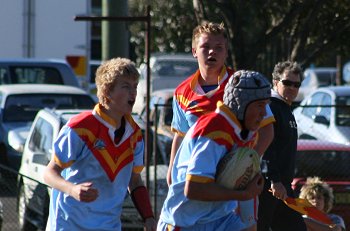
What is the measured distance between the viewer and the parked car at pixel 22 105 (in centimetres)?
1625

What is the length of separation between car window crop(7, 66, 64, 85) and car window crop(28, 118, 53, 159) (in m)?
5.49

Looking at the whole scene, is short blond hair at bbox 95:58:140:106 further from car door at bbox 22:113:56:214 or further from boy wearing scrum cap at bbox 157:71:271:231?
car door at bbox 22:113:56:214

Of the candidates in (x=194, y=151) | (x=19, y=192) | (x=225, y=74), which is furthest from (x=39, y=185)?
(x=194, y=151)

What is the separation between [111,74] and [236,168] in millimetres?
1117

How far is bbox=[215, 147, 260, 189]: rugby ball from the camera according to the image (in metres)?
5.76

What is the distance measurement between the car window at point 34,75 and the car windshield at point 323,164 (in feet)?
23.3

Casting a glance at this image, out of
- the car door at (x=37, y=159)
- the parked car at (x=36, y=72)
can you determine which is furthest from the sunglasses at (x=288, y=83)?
the parked car at (x=36, y=72)

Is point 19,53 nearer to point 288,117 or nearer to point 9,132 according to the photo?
point 9,132

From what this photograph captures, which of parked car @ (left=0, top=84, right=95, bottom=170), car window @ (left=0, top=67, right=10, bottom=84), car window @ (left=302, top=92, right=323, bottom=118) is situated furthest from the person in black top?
car window @ (left=0, top=67, right=10, bottom=84)

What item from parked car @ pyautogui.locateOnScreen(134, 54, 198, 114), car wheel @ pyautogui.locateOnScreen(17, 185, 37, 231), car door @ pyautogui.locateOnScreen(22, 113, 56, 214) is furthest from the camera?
parked car @ pyautogui.locateOnScreen(134, 54, 198, 114)

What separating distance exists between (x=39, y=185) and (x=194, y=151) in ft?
19.9

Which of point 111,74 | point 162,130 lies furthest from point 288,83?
point 162,130

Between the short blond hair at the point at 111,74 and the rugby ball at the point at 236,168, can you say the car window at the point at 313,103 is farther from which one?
the rugby ball at the point at 236,168

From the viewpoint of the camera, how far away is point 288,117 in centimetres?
841
